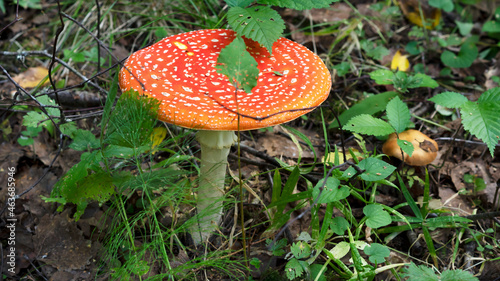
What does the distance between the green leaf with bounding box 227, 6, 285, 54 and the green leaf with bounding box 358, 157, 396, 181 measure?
0.99 m

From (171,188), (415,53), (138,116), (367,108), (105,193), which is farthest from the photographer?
(415,53)

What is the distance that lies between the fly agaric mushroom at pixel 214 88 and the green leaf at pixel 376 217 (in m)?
0.83

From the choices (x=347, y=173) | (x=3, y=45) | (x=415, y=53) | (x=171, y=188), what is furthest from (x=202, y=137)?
(x=3, y=45)

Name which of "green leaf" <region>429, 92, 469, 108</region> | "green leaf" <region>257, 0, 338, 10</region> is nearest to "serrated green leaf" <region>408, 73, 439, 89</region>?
"green leaf" <region>429, 92, 469, 108</region>

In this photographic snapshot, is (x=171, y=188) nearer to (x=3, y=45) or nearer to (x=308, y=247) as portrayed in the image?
(x=308, y=247)

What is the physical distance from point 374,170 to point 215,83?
45.8 inches

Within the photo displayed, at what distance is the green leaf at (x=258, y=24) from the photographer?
2.42m

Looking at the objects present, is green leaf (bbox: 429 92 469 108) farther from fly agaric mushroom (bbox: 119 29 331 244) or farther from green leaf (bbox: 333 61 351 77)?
green leaf (bbox: 333 61 351 77)

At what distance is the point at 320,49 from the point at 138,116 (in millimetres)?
3204

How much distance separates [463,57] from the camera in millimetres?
4359

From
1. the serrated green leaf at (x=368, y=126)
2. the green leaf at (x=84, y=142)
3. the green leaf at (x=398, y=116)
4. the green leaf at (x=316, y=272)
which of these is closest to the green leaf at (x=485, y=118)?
the green leaf at (x=398, y=116)

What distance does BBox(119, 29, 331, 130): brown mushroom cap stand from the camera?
6.68ft

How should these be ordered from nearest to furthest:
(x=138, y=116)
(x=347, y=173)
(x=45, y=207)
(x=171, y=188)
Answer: (x=138, y=116) < (x=347, y=173) < (x=171, y=188) < (x=45, y=207)

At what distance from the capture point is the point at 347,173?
2.38 m
